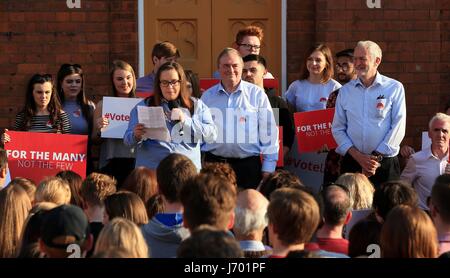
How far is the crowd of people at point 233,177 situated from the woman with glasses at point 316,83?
0.01 metres

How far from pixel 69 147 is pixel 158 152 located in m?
1.01

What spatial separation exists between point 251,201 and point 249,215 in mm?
111

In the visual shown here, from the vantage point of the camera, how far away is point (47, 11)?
10.9 m

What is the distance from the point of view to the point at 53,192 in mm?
6738

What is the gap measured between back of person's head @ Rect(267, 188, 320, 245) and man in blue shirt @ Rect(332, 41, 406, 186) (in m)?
3.53

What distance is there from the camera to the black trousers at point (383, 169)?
8.77 m

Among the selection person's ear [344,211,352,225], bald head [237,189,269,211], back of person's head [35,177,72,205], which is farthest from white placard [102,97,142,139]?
bald head [237,189,269,211]

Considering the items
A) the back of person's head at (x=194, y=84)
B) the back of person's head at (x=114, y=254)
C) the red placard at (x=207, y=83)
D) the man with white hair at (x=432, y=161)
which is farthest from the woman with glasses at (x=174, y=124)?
the back of person's head at (x=114, y=254)

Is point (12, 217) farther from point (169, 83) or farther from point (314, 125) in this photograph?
point (314, 125)

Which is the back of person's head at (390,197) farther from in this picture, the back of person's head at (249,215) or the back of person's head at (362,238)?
the back of person's head at (249,215)

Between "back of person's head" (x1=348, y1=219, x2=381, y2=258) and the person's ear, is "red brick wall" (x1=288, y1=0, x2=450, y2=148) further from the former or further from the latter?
"back of person's head" (x1=348, y1=219, x2=381, y2=258)

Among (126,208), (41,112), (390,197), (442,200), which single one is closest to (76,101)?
(41,112)
